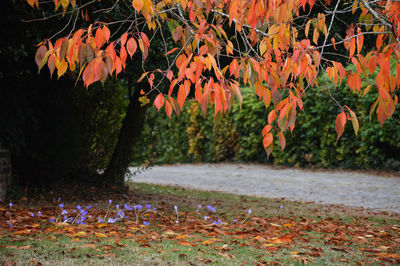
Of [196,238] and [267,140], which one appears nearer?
[267,140]

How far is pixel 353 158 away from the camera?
40.7 ft

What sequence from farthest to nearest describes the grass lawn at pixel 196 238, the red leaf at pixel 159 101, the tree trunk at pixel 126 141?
the tree trunk at pixel 126 141 < the grass lawn at pixel 196 238 < the red leaf at pixel 159 101

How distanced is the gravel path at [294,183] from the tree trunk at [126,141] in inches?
122

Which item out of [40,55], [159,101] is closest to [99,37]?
[40,55]

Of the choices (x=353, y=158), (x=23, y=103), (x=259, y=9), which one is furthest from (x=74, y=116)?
(x=353, y=158)

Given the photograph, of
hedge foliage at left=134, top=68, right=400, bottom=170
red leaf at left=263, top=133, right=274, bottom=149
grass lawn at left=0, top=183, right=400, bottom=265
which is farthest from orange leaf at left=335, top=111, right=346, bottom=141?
hedge foliage at left=134, top=68, right=400, bottom=170

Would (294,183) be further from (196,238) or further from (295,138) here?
(196,238)

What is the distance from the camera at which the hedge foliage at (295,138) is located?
11.2 metres

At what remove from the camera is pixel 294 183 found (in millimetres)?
11195

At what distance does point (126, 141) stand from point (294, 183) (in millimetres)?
4922

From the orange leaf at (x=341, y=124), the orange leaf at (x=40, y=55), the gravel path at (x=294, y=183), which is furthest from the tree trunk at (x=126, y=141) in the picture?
the orange leaf at (x=341, y=124)

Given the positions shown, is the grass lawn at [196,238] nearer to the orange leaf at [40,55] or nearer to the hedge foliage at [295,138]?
the orange leaf at [40,55]

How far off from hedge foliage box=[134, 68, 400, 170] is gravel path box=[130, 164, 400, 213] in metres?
0.58

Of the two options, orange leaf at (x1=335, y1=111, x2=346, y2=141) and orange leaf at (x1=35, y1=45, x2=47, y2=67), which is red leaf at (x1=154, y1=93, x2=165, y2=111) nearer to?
orange leaf at (x1=35, y1=45, x2=47, y2=67)
